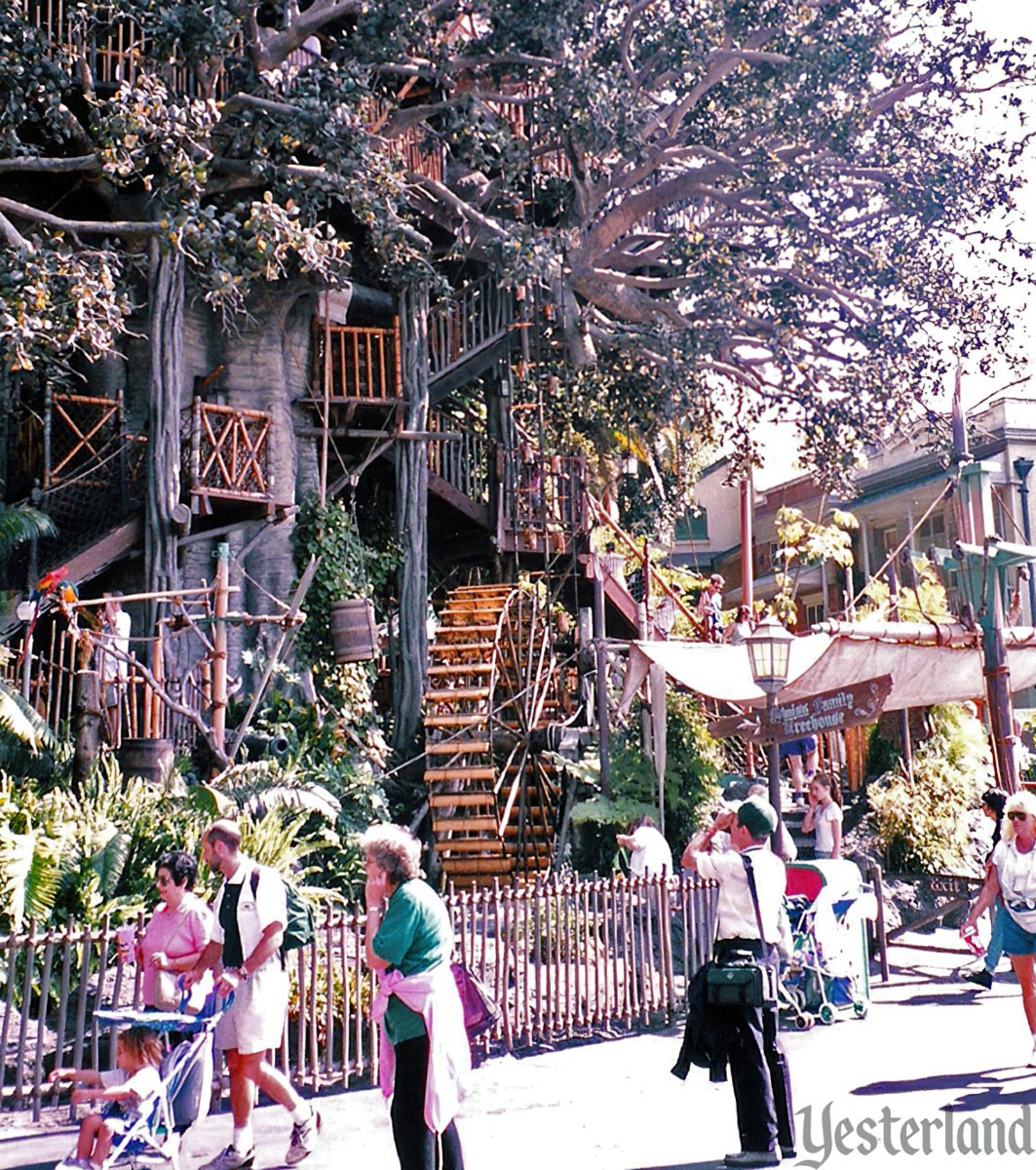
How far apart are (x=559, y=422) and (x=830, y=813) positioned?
38.8ft

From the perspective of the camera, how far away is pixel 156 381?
60.1 ft

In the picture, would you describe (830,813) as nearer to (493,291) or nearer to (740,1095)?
(740,1095)

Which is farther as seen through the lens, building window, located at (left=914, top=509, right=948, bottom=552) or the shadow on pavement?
building window, located at (left=914, top=509, right=948, bottom=552)

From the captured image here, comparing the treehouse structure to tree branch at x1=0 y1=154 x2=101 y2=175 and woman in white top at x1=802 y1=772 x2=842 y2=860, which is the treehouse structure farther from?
woman in white top at x1=802 y1=772 x2=842 y2=860

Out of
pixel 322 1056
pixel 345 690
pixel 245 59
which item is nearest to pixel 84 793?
pixel 322 1056

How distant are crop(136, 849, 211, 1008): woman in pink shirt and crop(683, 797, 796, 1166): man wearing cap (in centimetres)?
263

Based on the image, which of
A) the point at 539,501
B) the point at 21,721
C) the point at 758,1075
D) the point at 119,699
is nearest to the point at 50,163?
the point at 119,699

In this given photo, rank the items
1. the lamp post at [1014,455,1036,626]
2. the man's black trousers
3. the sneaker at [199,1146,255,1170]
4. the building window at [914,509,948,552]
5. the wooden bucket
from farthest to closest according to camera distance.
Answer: the building window at [914,509,948,552] < the lamp post at [1014,455,1036,626] < the wooden bucket < the sneaker at [199,1146,255,1170] < the man's black trousers

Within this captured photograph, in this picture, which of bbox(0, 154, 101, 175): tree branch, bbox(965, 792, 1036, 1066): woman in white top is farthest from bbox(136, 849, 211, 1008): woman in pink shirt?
bbox(0, 154, 101, 175): tree branch

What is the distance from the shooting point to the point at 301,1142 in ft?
22.5

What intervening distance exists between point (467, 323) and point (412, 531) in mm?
4391

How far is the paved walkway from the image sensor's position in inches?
268

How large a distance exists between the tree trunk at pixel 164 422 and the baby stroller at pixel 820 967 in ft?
32.2

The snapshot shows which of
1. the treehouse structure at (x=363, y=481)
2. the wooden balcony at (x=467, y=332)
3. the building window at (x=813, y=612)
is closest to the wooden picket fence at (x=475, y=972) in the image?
the treehouse structure at (x=363, y=481)
